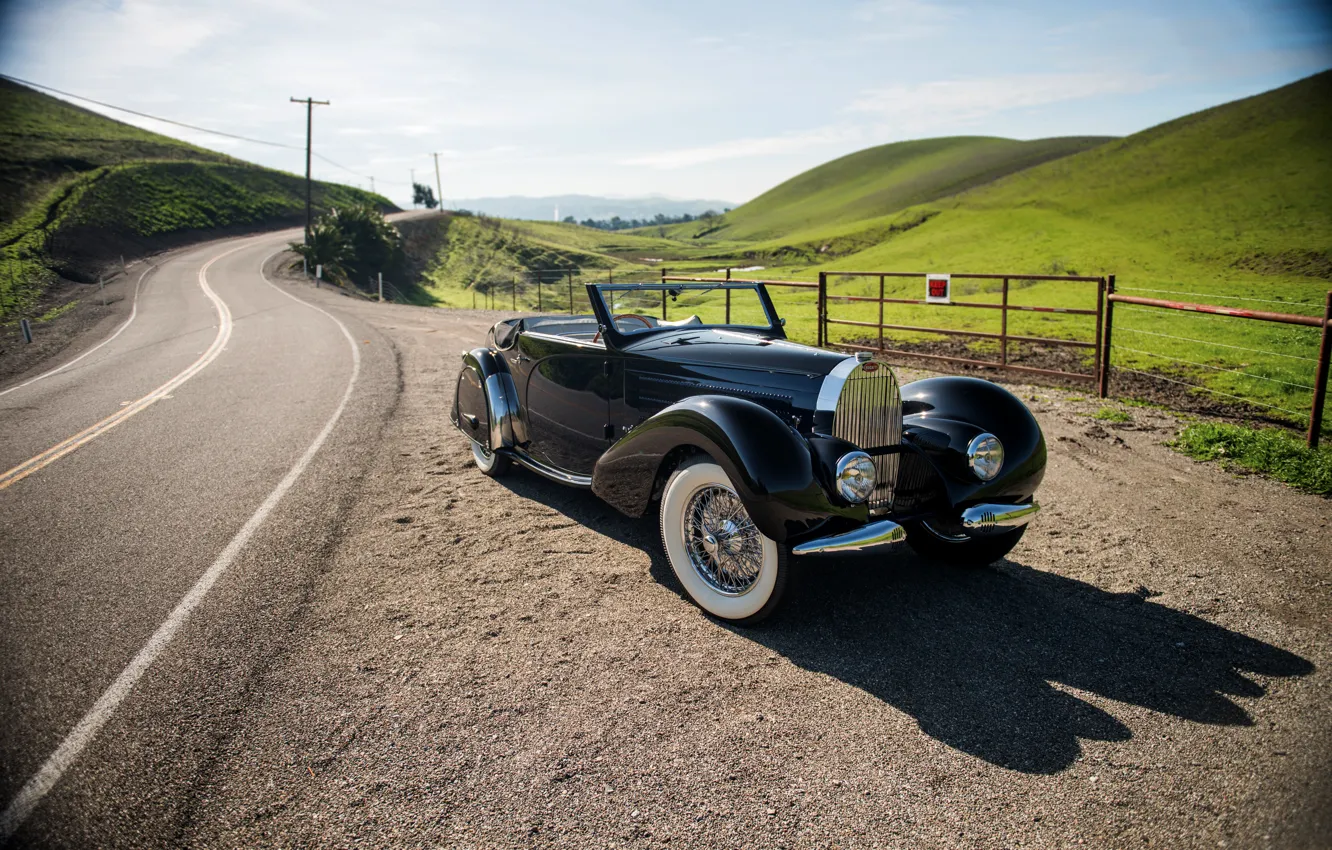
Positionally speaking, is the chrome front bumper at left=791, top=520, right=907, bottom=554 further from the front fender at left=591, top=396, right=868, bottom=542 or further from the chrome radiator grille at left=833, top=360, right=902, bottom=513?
the chrome radiator grille at left=833, top=360, right=902, bottom=513

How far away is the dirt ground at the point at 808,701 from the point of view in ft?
8.16

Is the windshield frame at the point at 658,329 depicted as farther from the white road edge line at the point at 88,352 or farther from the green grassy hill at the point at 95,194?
the green grassy hill at the point at 95,194

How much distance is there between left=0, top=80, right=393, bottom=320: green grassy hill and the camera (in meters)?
31.0

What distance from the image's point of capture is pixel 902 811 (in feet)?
8.25

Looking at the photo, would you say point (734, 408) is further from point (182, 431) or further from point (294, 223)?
point (294, 223)

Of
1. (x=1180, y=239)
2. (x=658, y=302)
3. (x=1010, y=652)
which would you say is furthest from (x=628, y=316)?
(x=1180, y=239)

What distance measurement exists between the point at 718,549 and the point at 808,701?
0.99 meters

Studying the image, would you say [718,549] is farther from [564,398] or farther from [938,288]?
[938,288]

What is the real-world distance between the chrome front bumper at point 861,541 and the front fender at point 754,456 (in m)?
0.09

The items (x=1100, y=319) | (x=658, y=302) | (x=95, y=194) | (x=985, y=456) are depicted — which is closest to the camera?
(x=985, y=456)

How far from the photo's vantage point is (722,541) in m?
3.93

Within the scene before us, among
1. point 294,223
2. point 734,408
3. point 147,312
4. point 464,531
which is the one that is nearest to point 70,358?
point 147,312

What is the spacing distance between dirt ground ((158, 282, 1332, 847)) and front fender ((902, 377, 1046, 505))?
2.01ft

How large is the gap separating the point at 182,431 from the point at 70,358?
417 inches
